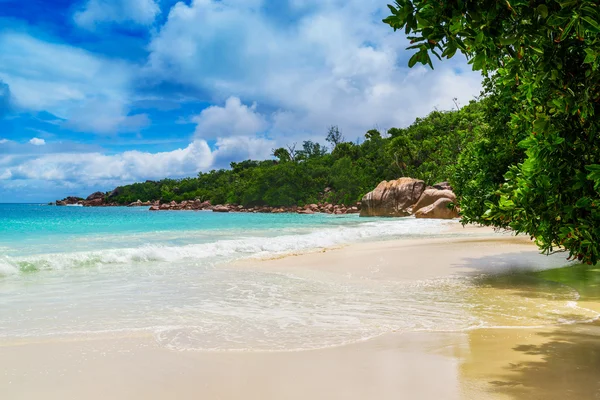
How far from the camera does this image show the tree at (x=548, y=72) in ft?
11.3

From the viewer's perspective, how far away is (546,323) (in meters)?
6.14

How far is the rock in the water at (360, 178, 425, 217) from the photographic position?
160 feet

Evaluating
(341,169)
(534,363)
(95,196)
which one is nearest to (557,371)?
(534,363)

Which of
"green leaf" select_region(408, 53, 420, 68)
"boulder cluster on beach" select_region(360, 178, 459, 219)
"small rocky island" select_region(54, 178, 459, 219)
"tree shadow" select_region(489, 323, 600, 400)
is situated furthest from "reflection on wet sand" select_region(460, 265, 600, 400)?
"boulder cluster on beach" select_region(360, 178, 459, 219)

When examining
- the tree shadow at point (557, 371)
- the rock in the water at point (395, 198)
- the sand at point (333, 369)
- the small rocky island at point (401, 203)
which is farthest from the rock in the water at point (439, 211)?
the tree shadow at point (557, 371)

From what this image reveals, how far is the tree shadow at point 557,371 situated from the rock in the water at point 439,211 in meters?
35.1

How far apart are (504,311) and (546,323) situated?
2.64 ft

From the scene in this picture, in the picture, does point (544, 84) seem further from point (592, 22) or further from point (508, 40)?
point (592, 22)

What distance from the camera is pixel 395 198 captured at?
163 feet

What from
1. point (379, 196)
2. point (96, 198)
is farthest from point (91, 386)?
point (96, 198)

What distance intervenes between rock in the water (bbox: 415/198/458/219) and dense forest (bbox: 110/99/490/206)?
7.71m

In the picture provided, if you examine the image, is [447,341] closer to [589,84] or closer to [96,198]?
[589,84]

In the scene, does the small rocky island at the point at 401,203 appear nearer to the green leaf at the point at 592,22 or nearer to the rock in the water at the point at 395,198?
the rock in the water at the point at 395,198

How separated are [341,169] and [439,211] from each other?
35.3m
